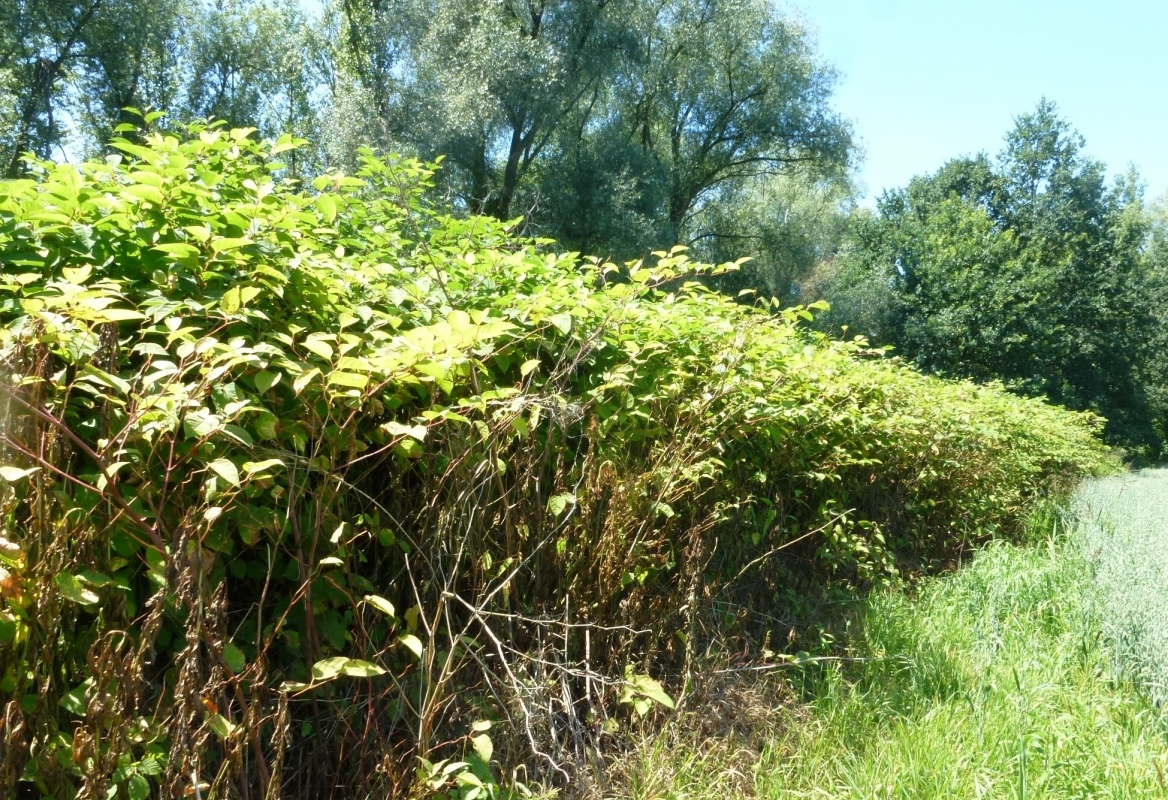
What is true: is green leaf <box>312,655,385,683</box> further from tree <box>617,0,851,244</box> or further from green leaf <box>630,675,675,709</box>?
tree <box>617,0,851,244</box>

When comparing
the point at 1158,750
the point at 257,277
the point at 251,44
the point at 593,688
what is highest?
the point at 251,44

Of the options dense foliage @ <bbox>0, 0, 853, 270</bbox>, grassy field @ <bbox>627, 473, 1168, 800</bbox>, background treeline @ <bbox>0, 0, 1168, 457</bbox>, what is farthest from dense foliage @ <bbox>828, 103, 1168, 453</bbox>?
grassy field @ <bbox>627, 473, 1168, 800</bbox>

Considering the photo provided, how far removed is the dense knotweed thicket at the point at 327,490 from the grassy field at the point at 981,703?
0.42 meters

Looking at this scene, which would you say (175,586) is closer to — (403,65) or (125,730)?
(125,730)

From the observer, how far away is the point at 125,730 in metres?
1.44

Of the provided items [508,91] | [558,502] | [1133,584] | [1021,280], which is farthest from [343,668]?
[1021,280]

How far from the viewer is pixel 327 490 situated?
1.86 m

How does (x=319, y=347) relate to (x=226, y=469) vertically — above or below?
above

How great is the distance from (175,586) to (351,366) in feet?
1.78

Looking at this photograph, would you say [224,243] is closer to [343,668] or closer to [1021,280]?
[343,668]

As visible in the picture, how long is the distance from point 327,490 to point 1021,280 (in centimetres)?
2511

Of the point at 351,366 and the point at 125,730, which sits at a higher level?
the point at 351,366

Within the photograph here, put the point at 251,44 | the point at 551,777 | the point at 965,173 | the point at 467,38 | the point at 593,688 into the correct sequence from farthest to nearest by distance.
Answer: the point at 965,173
the point at 251,44
the point at 467,38
the point at 593,688
the point at 551,777

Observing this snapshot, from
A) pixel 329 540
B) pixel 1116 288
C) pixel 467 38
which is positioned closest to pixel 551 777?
pixel 329 540
